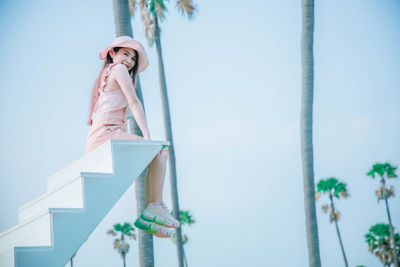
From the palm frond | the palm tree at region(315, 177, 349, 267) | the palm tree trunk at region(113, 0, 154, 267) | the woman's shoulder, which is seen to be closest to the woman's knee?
the woman's shoulder

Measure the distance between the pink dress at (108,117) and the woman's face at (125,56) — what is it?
3.5 inches

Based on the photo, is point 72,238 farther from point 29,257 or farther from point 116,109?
point 116,109

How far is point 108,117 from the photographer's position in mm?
3709

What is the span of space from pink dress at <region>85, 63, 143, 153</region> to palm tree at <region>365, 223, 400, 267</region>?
1013 inches

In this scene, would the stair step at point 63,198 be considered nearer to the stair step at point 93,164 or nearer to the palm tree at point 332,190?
the stair step at point 93,164

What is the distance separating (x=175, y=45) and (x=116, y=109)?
3016 centimetres

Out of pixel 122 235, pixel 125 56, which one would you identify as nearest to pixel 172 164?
pixel 125 56

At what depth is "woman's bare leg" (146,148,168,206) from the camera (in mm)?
3602

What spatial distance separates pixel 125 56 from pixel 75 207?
4.32 feet

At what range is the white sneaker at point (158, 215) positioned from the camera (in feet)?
11.8

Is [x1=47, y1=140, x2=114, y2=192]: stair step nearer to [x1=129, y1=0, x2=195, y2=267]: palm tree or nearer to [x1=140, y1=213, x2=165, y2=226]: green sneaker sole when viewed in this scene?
[x1=140, y1=213, x2=165, y2=226]: green sneaker sole

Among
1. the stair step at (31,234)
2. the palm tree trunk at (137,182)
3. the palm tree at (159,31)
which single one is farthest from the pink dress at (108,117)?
the palm tree at (159,31)

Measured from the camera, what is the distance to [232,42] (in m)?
32.5

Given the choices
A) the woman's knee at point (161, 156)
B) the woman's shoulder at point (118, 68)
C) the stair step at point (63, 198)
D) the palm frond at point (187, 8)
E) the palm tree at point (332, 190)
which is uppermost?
the palm frond at point (187, 8)
